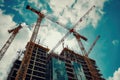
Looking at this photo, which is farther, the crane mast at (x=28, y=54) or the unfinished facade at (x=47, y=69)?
the unfinished facade at (x=47, y=69)

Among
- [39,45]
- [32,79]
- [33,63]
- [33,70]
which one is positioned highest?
[39,45]

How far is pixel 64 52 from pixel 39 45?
18387 millimetres

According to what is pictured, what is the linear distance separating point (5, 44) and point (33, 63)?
75.0 feet

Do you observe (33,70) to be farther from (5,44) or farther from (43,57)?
(5,44)

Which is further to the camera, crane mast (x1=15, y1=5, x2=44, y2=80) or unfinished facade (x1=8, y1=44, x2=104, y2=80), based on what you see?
unfinished facade (x1=8, y1=44, x2=104, y2=80)

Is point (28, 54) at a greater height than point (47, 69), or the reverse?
point (47, 69)

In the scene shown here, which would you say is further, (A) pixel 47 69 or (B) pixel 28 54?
(A) pixel 47 69

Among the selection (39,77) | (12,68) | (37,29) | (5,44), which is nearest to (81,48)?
(37,29)

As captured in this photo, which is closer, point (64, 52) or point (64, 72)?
point (64, 72)

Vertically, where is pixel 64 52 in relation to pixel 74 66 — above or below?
above

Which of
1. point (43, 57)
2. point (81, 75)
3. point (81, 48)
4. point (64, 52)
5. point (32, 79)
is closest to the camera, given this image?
point (81, 48)

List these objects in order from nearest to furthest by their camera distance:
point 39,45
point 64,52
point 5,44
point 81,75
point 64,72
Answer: point 5,44, point 64,72, point 81,75, point 39,45, point 64,52

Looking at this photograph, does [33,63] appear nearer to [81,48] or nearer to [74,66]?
[74,66]

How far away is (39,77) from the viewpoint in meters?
62.6
